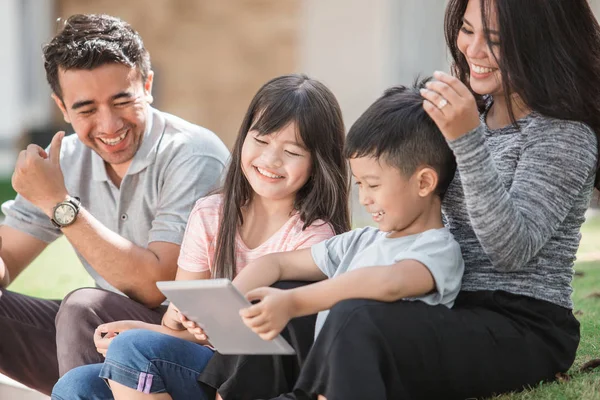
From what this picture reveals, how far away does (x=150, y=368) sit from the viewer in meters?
2.69

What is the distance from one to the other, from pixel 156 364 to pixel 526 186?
3.55 ft

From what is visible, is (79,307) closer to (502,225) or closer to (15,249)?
(15,249)

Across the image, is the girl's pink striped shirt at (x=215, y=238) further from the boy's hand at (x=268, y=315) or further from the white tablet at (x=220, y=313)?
the boy's hand at (x=268, y=315)

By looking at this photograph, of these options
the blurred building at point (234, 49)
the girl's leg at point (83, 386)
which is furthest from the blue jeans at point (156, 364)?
the blurred building at point (234, 49)

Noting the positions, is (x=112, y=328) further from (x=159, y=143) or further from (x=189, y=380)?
(x=159, y=143)

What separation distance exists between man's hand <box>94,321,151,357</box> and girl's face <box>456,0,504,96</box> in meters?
1.20

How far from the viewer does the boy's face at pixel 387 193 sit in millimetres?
2547

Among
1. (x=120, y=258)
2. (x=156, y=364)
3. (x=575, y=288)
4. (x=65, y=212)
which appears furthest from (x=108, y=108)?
(x=575, y=288)

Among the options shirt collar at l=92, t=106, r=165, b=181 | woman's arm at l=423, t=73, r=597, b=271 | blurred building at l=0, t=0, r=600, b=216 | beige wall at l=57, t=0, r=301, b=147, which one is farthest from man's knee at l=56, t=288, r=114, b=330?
beige wall at l=57, t=0, r=301, b=147

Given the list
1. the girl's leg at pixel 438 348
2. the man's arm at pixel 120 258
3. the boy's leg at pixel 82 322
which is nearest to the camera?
the girl's leg at pixel 438 348

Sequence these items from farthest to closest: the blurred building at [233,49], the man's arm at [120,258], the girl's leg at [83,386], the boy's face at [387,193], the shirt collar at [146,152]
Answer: the blurred building at [233,49]
the shirt collar at [146,152]
the man's arm at [120,258]
the girl's leg at [83,386]
the boy's face at [387,193]

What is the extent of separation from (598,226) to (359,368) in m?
4.53

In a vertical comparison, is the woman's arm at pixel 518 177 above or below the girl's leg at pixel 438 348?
above

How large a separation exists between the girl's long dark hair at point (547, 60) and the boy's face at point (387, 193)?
396 millimetres
